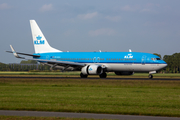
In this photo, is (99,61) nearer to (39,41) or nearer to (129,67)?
(129,67)

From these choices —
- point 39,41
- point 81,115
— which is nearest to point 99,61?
point 39,41

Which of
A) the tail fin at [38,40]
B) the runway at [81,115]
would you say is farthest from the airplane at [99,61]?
the runway at [81,115]

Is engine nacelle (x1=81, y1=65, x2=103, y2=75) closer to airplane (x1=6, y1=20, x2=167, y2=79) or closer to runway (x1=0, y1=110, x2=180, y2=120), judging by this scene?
airplane (x1=6, y1=20, x2=167, y2=79)

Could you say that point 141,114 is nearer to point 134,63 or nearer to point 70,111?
point 70,111

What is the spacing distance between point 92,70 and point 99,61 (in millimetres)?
3243

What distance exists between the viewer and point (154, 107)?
1688 cm

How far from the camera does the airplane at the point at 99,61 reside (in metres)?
48.6

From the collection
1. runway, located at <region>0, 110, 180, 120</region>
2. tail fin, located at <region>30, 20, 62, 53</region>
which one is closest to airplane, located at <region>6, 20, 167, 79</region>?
tail fin, located at <region>30, 20, 62, 53</region>

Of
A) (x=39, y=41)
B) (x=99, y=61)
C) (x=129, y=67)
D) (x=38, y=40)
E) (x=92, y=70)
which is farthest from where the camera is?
(x=38, y=40)

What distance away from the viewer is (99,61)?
51750 mm

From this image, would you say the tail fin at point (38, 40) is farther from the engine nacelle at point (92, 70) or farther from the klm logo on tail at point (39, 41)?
the engine nacelle at point (92, 70)

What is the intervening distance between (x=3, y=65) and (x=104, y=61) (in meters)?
99.7

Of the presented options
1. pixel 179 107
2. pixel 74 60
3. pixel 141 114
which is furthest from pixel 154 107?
pixel 74 60

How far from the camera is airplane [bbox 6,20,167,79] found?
48.6 metres
